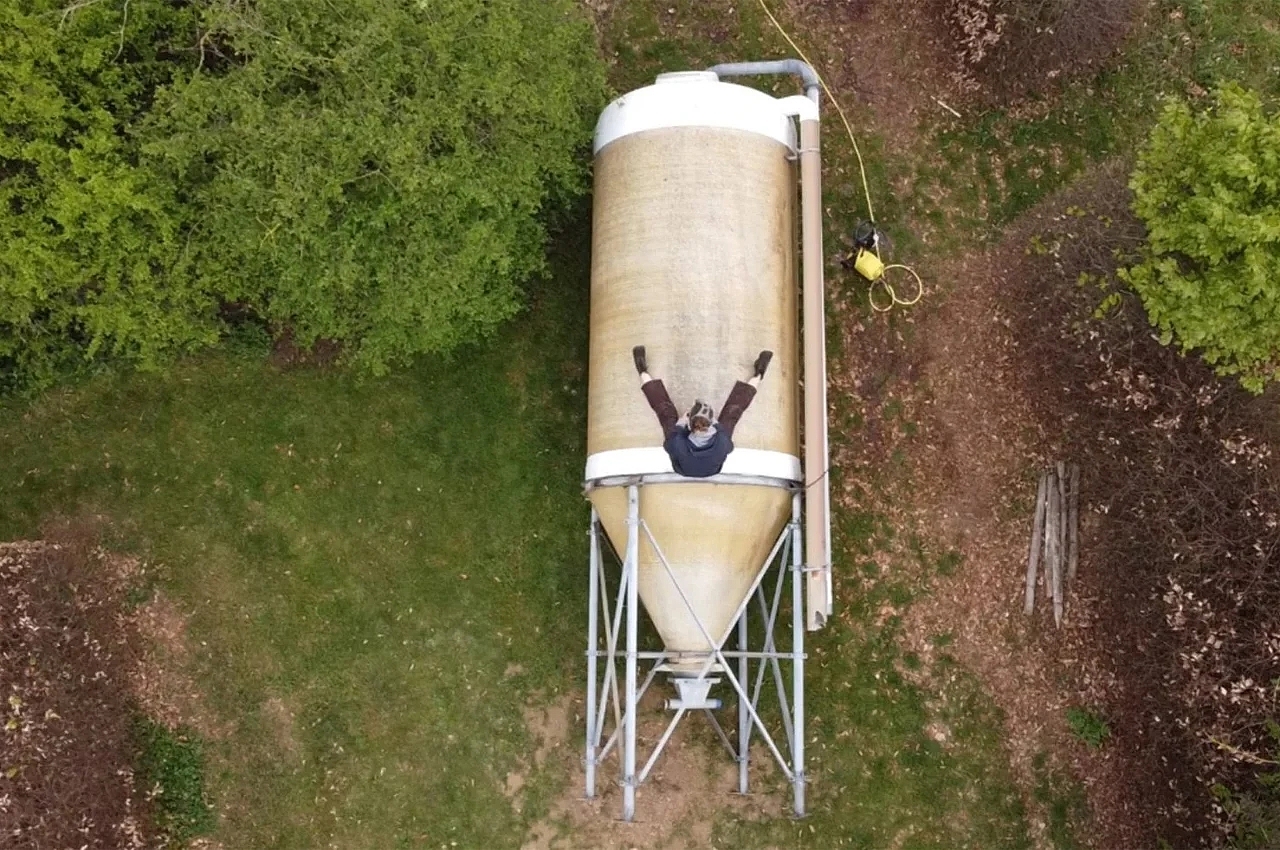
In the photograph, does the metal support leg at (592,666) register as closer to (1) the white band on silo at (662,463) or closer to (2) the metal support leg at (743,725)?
(1) the white band on silo at (662,463)

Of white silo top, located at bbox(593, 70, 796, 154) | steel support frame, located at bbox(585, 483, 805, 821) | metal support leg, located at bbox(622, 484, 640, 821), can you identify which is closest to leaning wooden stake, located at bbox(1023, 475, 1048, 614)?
→ steel support frame, located at bbox(585, 483, 805, 821)

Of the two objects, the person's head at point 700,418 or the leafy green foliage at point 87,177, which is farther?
the leafy green foliage at point 87,177

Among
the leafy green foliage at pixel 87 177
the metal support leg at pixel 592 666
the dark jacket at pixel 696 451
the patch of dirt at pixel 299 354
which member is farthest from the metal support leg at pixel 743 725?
the leafy green foliage at pixel 87 177

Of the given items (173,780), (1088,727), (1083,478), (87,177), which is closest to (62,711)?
(173,780)

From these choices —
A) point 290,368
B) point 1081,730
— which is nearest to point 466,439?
point 290,368

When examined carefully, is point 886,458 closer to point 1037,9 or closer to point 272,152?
point 1037,9

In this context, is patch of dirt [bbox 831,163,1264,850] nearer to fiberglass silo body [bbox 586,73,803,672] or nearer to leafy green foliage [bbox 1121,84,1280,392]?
leafy green foliage [bbox 1121,84,1280,392]
